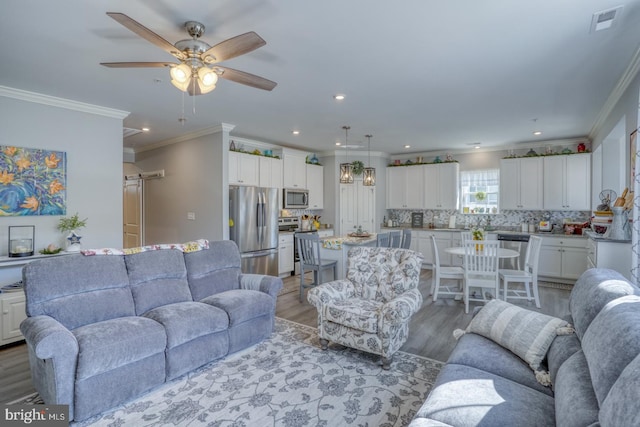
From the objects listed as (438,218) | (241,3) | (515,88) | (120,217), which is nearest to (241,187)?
(120,217)

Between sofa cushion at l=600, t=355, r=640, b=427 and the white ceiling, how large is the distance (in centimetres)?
213

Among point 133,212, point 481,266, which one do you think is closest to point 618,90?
point 481,266

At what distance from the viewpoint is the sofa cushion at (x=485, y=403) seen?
53.3 inches

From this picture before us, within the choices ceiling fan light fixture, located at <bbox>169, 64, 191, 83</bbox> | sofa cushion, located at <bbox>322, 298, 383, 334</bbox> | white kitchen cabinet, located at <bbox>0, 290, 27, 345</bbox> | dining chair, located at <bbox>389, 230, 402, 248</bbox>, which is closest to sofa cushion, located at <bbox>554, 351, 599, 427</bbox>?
sofa cushion, located at <bbox>322, 298, 383, 334</bbox>

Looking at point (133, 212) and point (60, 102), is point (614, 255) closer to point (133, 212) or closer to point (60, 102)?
point (60, 102)

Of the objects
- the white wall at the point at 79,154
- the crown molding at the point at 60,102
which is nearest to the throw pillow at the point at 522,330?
the white wall at the point at 79,154

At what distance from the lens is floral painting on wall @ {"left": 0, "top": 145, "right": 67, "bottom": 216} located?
11.6 ft

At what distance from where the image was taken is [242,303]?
3088mm

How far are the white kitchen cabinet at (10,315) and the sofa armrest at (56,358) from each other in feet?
5.21

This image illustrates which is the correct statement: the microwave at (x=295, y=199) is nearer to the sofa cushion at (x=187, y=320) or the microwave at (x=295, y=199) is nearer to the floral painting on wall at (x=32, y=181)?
the floral painting on wall at (x=32, y=181)

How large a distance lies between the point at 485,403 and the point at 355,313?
147 cm

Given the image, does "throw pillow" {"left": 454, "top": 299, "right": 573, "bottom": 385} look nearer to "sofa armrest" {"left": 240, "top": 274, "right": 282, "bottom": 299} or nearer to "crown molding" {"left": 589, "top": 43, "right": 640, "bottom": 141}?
"sofa armrest" {"left": 240, "top": 274, "right": 282, "bottom": 299}

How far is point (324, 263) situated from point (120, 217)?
2.90 metres

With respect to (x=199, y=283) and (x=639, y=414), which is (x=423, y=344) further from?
(x=639, y=414)
